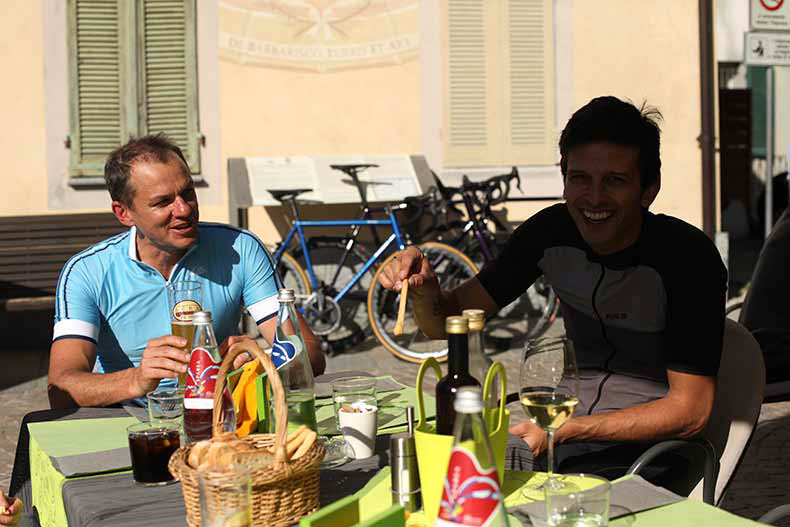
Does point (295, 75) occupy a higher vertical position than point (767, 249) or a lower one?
higher

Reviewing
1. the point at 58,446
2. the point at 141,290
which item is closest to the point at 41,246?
the point at 141,290

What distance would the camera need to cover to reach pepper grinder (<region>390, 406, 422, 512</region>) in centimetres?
195

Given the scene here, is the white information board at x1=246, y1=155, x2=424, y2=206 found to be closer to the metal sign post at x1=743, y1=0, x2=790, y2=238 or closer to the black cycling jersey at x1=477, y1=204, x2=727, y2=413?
the metal sign post at x1=743, y1=0, x2=790, y2=238

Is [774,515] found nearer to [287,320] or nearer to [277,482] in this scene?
[277,482]

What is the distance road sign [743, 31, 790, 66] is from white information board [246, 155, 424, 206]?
3244 mm

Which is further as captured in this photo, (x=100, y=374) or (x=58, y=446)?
(x=100, y=374)

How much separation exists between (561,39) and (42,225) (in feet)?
17.7

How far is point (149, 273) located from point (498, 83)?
737cm

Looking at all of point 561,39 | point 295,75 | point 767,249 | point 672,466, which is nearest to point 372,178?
point 295,75

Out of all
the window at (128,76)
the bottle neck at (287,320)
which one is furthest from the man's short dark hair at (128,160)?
the window at (128,76)

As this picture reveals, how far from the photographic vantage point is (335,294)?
8617 millimetres

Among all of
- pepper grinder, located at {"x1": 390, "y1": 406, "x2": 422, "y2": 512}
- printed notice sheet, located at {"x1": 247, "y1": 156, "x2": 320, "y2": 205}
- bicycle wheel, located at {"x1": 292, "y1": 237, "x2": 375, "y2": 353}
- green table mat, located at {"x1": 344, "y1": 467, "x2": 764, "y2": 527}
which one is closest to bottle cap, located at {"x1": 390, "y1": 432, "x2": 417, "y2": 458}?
pepper grinder, located at {"x1": 390, "y1": 406, "x2": 422, "y2": 512}

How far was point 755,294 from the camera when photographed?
459 centimetres

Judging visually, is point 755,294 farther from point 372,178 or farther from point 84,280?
point 372,178
